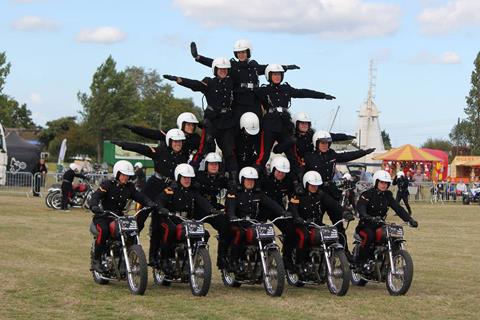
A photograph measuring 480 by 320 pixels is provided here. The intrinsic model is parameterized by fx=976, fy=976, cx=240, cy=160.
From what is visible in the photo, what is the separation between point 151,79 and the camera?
141 meters

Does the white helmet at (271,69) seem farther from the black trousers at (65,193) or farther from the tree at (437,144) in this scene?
the tree at (437,144)

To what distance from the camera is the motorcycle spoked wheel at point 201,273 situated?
13.1 metres

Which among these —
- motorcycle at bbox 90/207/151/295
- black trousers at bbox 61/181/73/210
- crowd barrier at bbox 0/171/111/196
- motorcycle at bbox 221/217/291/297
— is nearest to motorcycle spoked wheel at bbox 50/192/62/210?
black trousers at bbox 61/181/73/210

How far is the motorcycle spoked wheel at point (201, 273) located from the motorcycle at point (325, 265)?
72.9 inches

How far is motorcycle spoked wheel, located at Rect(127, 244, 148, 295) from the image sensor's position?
512 inches

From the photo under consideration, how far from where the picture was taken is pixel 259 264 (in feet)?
46.4

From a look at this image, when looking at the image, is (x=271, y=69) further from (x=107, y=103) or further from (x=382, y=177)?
(x=107, y=103)

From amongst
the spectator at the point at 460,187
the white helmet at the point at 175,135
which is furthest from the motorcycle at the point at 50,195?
the spectator at the point at 460,187

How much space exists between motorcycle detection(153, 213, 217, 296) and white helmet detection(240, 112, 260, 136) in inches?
63.0

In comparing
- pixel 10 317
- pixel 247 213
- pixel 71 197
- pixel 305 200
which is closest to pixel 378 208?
pixel 305 200

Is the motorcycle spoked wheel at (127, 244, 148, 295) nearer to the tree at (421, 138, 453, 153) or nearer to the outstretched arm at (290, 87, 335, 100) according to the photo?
the outstretched arm at (290, 87, 335, 100)

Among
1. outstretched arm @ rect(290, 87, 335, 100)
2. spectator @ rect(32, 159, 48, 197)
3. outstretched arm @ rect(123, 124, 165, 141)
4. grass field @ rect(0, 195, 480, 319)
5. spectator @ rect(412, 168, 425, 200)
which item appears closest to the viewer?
grass field @ rect(0, 195, 480, 319)

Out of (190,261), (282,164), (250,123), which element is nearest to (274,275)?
(190,261)

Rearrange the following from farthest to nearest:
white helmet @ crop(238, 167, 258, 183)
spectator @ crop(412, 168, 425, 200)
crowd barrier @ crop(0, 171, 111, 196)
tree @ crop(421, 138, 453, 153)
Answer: tree @ crop(421, 138, 453, 153), spectator @ crop(412, 168, 425, 200), crowd barrier @ crop(0, 171, 111, 196), white helmet @ crop(238, 167, 258, 183)
